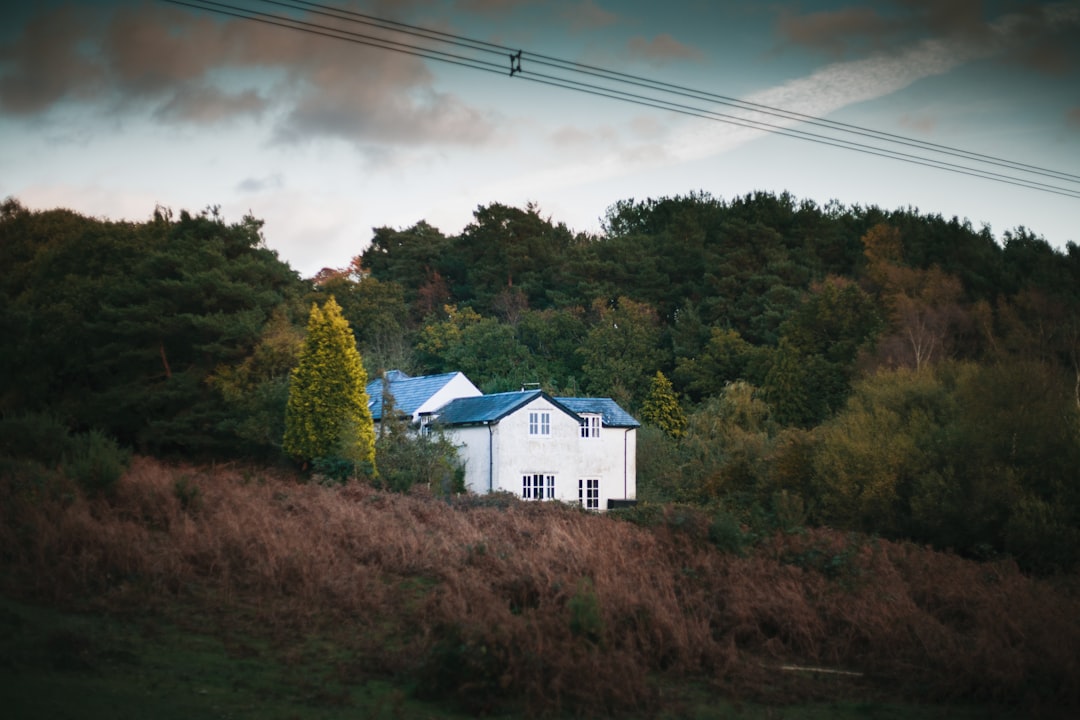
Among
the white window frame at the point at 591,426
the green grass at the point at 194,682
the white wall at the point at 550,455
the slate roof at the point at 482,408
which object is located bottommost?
the green grass at the point at 194,682

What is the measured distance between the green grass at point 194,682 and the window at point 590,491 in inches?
1387

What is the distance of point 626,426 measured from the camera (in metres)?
49.1

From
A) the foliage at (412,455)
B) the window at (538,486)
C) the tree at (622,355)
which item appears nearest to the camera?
the foliage at (412,455)

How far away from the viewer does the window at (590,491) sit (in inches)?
1900

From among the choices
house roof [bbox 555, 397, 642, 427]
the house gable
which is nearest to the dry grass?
the house gable

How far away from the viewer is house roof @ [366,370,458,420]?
48812 mm

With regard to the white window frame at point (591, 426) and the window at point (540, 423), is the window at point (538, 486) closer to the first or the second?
the window at point (540, 423)

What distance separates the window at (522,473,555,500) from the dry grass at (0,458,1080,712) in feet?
86.1

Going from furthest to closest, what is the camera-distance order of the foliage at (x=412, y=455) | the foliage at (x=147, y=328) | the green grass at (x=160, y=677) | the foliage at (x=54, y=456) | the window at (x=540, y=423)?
the window at (x=540, y=423), the foliage at (x=147, y=328), the foliage at (x=412, y=455), the foliage at (x=54, y=456), the green grass at (x=160, y=677)

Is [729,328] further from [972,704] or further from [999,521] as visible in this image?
[972,704]

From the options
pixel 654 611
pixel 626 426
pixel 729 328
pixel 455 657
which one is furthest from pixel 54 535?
pixel 729 328

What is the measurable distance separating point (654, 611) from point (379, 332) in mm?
57157

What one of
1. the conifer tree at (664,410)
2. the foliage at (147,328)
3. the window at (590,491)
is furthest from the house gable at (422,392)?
the conifer tree at (664,410)

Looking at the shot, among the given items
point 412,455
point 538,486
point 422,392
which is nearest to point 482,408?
point 422,392
